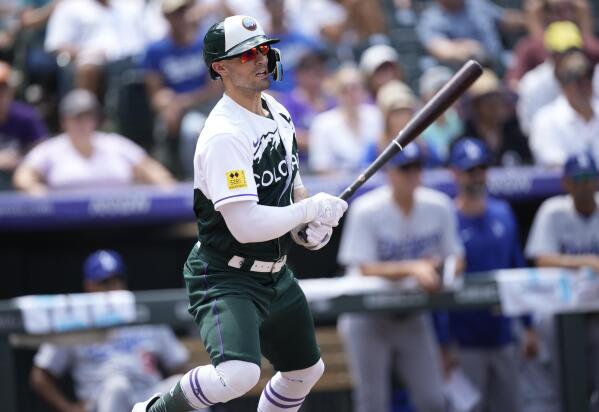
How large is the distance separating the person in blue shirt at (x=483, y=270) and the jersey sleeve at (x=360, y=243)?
25.9 inches

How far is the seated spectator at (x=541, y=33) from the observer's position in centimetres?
961

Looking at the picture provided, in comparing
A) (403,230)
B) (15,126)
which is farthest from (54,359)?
(403,230)

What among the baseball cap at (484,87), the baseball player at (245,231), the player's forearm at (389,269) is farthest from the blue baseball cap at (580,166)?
the baseball player at (245,231)

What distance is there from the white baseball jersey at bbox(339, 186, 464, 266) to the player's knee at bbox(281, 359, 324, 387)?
2061mm

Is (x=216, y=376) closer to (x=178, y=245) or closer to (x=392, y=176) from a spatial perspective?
(x=392, y=176)

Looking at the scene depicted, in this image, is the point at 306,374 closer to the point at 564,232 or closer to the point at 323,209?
the point at 323,209

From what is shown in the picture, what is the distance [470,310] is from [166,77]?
311cm

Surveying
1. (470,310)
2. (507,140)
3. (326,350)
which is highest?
(507,140)

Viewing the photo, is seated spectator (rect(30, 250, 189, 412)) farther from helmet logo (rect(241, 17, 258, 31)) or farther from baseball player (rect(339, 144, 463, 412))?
helmet logo (rect(241, 17, 258, 31))

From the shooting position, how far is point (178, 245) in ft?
26.2

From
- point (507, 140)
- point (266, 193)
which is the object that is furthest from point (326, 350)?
point (266, 193)

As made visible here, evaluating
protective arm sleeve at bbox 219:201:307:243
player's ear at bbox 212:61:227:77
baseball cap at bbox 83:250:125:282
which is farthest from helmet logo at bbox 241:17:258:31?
baseball cap at bbox 83:250:125:282

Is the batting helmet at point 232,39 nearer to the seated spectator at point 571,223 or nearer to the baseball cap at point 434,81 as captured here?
the seated spectator at point 571,223

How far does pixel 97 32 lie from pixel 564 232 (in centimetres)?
418
